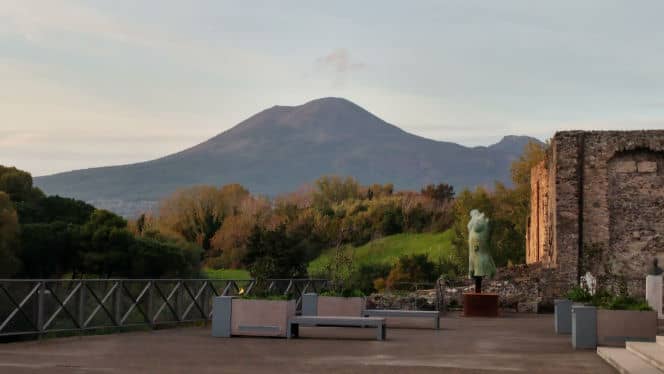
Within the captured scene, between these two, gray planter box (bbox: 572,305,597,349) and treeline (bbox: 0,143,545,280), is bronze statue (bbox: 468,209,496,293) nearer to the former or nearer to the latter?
treeline (bbox: 0,143,545,280)

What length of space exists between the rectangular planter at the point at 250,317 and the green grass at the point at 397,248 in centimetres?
4076

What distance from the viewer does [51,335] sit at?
1831cm

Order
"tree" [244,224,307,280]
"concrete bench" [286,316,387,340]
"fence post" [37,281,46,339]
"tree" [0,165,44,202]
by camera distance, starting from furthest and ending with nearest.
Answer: "tree" [0,165,44,202], "tree" [244,224,307,280], "concrete bench" [286,316,387,340], "fence post" [37,281,46,339]

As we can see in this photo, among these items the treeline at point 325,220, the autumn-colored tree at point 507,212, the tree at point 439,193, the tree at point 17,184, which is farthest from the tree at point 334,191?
the tree at point 17,184

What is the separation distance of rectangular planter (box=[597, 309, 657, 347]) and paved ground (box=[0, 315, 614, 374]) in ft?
2.09

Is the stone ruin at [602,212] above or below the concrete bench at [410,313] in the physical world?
above

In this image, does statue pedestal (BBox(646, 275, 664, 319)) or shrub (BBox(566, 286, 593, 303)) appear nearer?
shrub (BBox(566, 286, 593, 303))

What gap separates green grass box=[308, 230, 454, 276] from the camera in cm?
6112

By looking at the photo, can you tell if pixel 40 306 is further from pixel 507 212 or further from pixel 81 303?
pixel 507 212

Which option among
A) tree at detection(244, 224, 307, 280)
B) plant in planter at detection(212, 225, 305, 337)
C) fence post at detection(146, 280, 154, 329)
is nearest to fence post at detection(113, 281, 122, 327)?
fence post at detection(146, 280, 154, 329)

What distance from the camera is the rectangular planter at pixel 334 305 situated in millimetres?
21766

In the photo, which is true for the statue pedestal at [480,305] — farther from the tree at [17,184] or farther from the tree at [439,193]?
the tree at [439,193]

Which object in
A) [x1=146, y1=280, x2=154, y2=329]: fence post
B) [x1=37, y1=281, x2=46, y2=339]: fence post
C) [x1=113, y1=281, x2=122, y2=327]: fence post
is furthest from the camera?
[x1=146, y1=280, x2=154, y2=329]: fence post

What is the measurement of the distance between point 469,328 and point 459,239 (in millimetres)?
35739
